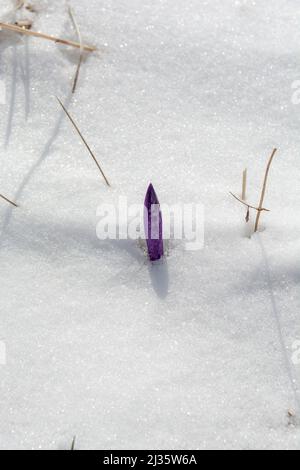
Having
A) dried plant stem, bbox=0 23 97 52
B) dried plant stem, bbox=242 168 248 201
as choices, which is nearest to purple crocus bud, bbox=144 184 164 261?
dried plant stem, bbox=242 168 248 201

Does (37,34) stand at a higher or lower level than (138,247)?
higher

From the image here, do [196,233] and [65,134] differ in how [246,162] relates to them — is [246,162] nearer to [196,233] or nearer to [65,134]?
[196,233]

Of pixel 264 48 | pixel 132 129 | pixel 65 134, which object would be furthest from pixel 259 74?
pixel 65 134

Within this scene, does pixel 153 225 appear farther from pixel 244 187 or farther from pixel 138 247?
pixel 244 187

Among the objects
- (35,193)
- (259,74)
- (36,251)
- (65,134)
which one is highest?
(259,74)

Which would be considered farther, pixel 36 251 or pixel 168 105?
pixel 168 105

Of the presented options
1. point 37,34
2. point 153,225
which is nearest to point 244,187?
point 153,225
